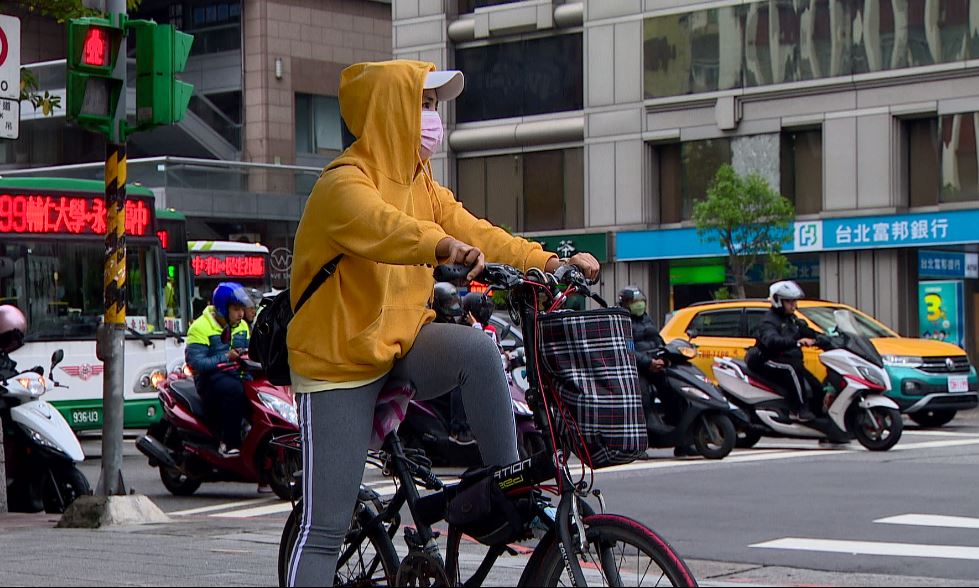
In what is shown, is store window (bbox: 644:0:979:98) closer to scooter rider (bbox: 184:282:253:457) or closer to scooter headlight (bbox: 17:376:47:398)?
scooter rider (bbox: 184:282:253:457)

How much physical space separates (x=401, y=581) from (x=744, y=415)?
10829 millimetres

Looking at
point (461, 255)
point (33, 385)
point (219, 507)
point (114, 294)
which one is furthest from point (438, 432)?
point (461, 255)

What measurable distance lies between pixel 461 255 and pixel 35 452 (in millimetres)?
7707

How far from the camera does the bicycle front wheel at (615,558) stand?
157 inches

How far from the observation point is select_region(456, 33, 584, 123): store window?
131ft

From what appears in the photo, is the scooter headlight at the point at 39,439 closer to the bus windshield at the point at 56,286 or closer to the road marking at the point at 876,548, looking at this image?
the bus windshield at the point at 56,286

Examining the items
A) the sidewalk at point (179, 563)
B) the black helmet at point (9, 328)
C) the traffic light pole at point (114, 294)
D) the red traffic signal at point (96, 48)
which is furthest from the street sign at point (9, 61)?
the sidewalk at point (179, 563)

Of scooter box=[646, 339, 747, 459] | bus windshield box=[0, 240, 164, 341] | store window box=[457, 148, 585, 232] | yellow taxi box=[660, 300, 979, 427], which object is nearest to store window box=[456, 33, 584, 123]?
store window box=[457, 148, 585, 232]

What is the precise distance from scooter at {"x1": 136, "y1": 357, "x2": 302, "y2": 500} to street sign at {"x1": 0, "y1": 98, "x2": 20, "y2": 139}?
120 inches

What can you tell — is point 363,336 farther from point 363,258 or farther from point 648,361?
point 648,361

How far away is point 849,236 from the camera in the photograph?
33.8 m

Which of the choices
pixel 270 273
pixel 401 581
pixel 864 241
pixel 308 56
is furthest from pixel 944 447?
pixel 308 56

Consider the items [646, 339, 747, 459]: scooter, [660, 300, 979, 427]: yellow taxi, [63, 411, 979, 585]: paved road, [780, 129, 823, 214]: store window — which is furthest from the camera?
[780, 129, 823, 214]: store window

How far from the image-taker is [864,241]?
33.5m
